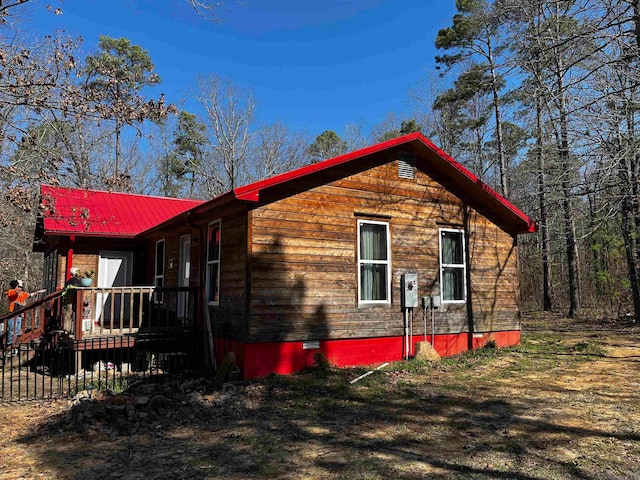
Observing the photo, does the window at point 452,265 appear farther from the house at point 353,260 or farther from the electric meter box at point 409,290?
the electric meter box at point 409,290

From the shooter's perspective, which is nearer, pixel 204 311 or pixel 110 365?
pixel 204 311

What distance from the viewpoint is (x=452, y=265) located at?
11023mm

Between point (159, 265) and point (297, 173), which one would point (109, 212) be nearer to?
point (159, 265)

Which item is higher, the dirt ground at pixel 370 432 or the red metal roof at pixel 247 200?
the red metal roof at pixel 247 200

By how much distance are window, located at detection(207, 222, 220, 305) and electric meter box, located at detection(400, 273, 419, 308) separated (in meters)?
3.96

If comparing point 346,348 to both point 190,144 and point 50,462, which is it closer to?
point 50,462

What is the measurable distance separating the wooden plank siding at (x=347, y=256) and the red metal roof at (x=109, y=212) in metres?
6.48

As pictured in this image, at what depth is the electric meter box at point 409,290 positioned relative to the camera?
9977mm

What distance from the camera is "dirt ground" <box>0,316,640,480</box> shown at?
4574mm

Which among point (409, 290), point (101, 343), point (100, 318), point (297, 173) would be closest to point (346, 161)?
point (297, 173)

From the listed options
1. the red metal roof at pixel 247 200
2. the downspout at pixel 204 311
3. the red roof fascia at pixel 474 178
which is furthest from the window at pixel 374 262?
the downspout at pixel 204 311

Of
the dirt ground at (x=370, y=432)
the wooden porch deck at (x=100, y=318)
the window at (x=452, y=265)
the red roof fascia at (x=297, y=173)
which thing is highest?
the red roof fascia at (x=297, y=173)

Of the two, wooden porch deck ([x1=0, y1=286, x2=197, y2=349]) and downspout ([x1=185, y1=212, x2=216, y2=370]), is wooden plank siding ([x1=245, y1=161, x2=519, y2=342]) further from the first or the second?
wooden porch deck ([x1=0, y1=286, x2=197, y2=349])

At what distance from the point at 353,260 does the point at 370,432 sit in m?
4.30
